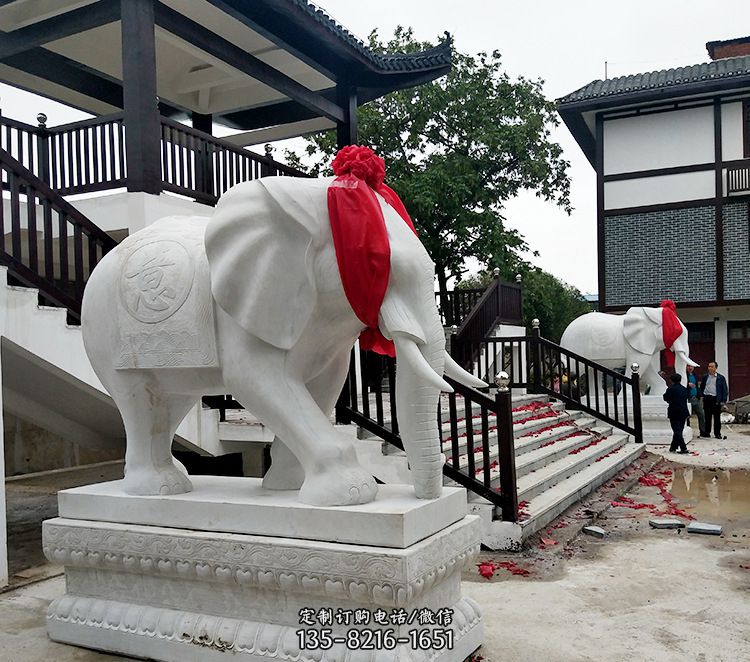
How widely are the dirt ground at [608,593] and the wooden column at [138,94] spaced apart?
125 inches

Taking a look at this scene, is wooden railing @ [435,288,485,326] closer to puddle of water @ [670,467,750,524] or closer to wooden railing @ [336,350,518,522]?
puddle of water @ [670,467,750,524]

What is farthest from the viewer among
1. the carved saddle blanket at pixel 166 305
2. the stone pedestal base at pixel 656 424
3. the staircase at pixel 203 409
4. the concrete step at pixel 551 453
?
the stone pedestal base at pixel 656 424

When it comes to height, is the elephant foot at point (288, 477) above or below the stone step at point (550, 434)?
above

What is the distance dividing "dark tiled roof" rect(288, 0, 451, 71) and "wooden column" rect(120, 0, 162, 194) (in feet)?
6.31

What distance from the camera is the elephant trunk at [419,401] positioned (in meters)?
2.83

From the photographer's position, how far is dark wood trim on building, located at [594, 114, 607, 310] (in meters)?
16.8

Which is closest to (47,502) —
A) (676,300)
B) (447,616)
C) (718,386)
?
(447,616)

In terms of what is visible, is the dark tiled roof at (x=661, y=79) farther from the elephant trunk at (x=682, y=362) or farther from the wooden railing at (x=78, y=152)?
the wooden railing at (x=78, y=152)

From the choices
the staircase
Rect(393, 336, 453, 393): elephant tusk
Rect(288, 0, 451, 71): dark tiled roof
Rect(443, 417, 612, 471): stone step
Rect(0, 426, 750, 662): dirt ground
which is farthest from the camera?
Rect(288, 0, 451, 71): dark tiled roof

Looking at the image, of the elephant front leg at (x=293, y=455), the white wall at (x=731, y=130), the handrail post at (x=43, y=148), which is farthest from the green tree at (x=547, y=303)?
the elephant front leg at (x=293, y=455)

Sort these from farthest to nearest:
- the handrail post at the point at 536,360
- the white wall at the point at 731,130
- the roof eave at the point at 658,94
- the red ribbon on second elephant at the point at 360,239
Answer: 1. the white wall at the point at 731,130
2. the roof eave at the point at 658,94
3. the handrail post at the point at 536,360
4. the red ribbon on second elephant at the point at 360,239

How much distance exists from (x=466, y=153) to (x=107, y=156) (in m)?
10.3

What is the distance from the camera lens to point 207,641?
10.1ft

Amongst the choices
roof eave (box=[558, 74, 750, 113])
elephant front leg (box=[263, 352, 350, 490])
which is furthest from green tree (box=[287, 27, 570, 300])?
elephant front leg (box=[263, 352, 350, 490])
